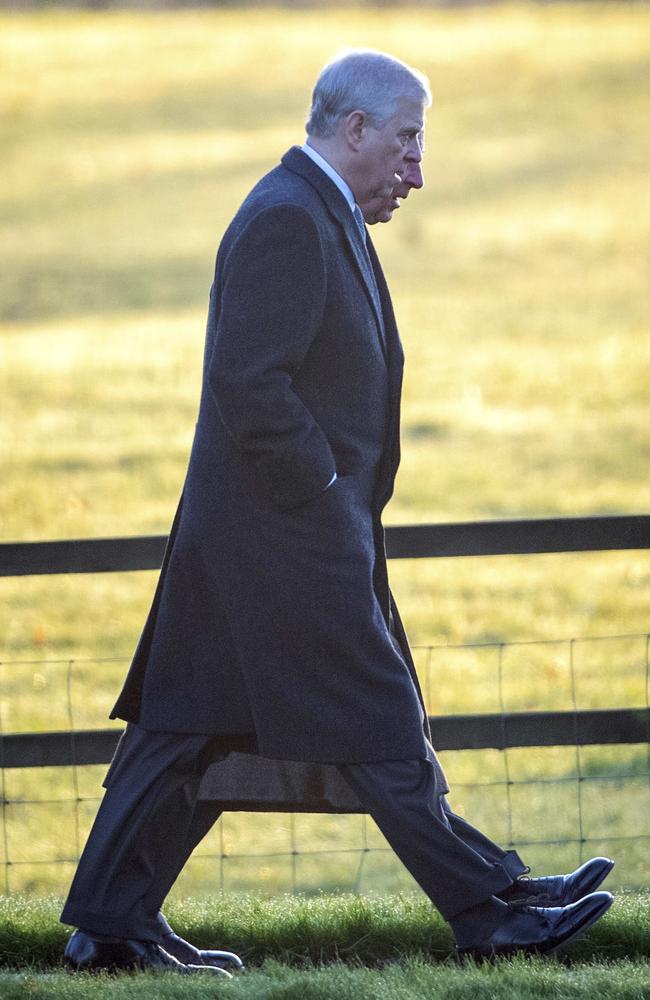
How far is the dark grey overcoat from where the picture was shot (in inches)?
145

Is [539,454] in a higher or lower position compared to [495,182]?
lower

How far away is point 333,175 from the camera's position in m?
3.86

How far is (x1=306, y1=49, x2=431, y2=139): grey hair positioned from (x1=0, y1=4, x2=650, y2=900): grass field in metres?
3.73

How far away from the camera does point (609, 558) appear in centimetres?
1176

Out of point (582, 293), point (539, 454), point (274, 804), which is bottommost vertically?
point (274, 804)

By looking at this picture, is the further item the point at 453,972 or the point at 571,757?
the point at 571,757

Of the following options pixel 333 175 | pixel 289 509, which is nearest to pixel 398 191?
pixel 333 175

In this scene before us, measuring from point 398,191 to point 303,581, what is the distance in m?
0.94

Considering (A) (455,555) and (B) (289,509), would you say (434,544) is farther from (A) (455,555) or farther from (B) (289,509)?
(B) (289,509)

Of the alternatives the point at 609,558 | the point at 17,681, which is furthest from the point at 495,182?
the point at 17,681

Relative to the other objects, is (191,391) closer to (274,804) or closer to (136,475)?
(136,475)

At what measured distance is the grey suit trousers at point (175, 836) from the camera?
3.77 m

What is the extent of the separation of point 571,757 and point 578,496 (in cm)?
561

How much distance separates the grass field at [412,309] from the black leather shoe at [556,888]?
2.79m
